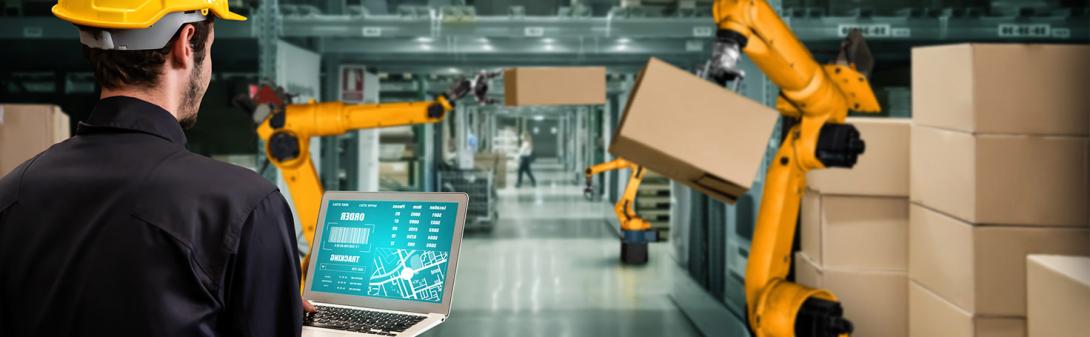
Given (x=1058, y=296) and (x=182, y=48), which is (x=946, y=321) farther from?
(x=182, y=48)

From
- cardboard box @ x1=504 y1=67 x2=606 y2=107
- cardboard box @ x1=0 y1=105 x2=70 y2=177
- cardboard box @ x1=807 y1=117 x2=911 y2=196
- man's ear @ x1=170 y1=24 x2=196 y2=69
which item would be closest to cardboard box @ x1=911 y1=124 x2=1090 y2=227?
cardboard box @ x1=807 y1=117 x2=911 y2=196

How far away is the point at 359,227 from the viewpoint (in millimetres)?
1938

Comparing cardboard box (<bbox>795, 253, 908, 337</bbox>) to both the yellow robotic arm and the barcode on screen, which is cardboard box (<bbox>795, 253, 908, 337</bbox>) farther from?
the barcode on screen

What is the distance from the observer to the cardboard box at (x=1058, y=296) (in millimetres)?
2086

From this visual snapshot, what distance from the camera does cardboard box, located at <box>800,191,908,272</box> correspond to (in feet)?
12.2

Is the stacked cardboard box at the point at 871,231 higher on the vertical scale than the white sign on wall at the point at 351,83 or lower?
lower

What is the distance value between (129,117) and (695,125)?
7.08 feet

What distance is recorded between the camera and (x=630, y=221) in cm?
777

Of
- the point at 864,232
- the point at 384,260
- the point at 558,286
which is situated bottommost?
the point at 558,286

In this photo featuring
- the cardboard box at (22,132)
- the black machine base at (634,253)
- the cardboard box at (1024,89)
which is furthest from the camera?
the black machine base at (634,253)

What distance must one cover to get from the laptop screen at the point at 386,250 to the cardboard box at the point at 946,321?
224 centimetres

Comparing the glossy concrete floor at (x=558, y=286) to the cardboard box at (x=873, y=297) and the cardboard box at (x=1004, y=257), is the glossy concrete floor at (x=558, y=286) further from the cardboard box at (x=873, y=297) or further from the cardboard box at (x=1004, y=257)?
the cardboard box at (x=1004, y=257)

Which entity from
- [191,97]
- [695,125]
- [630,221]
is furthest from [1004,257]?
[630,221]

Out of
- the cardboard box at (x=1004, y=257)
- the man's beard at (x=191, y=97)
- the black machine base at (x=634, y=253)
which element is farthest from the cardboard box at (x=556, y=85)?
the black machine base at (x=634, y=253)
